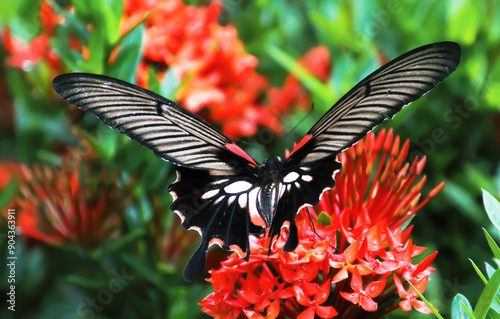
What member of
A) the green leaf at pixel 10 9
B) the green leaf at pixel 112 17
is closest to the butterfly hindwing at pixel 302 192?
the green leaf at pixel 112 17

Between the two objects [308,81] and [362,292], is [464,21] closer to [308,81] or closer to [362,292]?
[308,81]

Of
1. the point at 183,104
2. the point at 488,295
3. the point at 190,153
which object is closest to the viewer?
the point at 488,295

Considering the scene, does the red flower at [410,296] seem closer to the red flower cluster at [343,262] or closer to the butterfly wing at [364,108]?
the red flower cluster at [343,262]

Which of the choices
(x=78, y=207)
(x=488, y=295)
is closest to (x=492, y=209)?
(x=488, y=295)

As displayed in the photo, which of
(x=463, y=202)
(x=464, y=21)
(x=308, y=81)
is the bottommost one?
(x=463, y=202)

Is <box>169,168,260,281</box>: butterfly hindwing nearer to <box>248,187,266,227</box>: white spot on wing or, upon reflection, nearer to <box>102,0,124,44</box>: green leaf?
<box>248,187,266,227</box>: white spot on wing

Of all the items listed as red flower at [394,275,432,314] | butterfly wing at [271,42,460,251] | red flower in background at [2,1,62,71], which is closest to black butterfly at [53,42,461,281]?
butterfly wing at [271,42,460,251]
